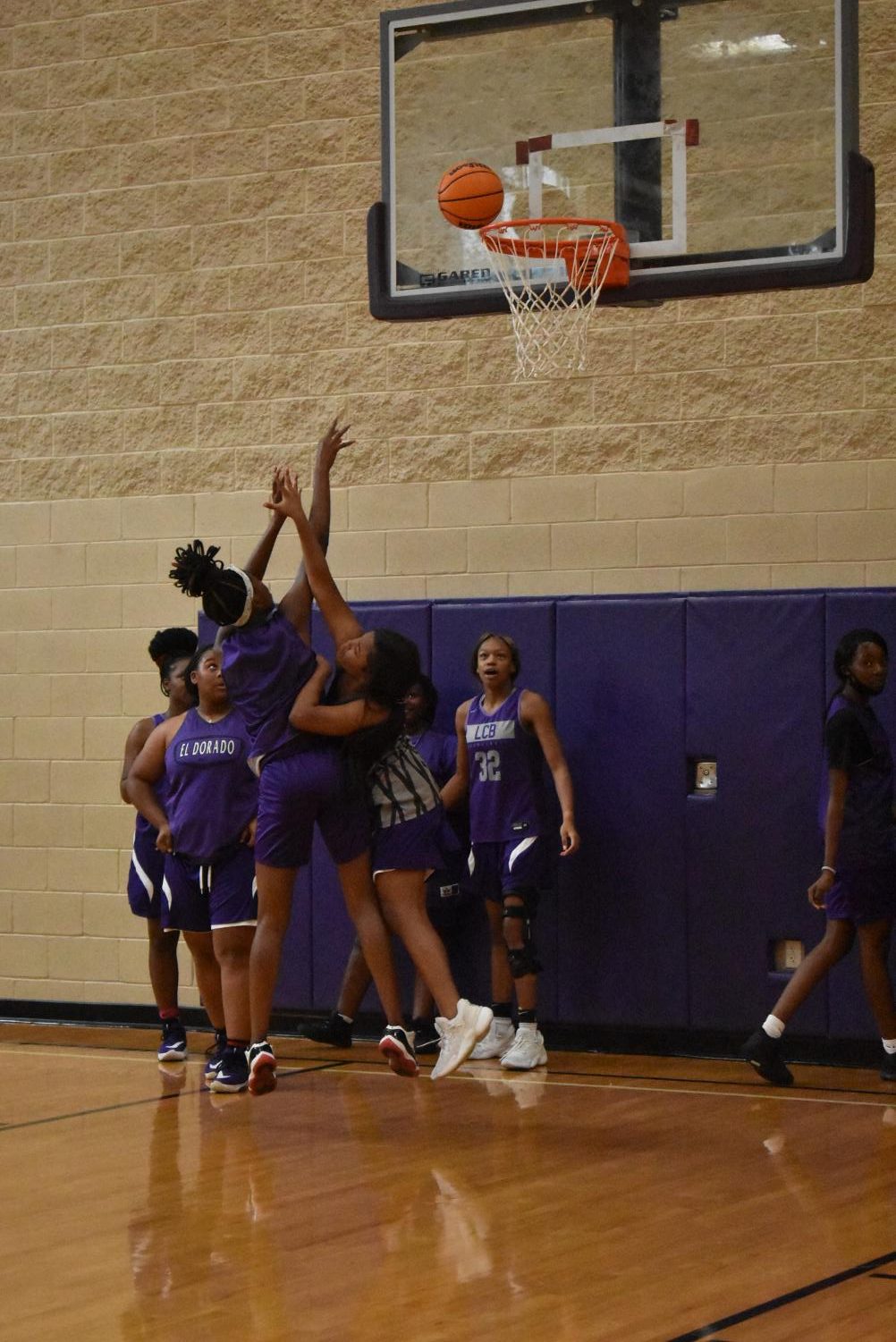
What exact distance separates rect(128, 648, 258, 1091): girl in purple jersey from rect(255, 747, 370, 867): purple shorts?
826 millimetres

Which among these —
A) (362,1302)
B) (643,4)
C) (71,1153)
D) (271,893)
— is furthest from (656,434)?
(362,1302)

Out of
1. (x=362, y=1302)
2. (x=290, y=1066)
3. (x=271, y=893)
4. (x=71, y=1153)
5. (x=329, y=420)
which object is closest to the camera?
(x=362, y=1302)

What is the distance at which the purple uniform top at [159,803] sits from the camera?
307 inches

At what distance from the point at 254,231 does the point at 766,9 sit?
346cm

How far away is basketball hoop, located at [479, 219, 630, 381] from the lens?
6523 millimetres

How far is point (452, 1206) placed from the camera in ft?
16.6

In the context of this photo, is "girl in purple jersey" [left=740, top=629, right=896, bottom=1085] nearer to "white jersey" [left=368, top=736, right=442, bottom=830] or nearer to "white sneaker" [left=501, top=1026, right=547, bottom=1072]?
"white sneaker" [left=501, top=1026, right=547, bottom=1072]

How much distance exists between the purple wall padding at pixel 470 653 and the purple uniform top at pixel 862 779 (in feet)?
4.89

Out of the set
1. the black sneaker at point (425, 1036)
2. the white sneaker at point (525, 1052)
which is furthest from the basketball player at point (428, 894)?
the white sneaker at point (525, 1052)

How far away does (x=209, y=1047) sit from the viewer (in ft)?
27.3

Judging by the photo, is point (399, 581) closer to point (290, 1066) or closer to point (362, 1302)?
point (290, 1066)

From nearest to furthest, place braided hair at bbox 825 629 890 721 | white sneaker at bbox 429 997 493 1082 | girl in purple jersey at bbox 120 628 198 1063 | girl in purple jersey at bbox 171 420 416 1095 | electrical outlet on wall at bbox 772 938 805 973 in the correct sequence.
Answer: white sneaker at bbox 429 997 493 1082
girl in purple jersey at bbox 171 420 416 1095
braided hair at bbox 825 629 890 721
electrical outlet on wall at bbox 772 938 805 973
girl in purple jersey at bbox 120 628 198 1063

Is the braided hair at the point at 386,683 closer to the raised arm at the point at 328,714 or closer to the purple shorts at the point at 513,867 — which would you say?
the raised arm at the point at 328,714

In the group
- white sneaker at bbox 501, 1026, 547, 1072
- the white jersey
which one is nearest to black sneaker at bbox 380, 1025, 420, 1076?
the white jersey
